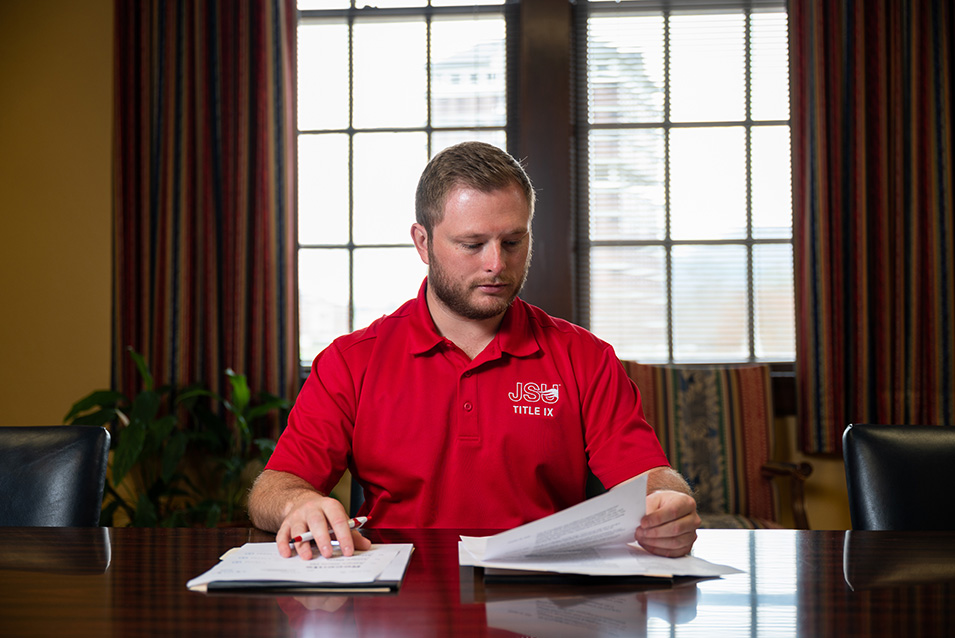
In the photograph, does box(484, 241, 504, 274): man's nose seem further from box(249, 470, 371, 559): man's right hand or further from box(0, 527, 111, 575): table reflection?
box(0, 527, 111, 575): table reflection

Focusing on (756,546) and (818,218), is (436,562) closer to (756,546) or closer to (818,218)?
(756,546)

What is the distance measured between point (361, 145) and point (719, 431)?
1.89 m

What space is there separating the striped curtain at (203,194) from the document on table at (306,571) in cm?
207

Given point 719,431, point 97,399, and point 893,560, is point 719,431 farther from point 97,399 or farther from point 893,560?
point 97,399

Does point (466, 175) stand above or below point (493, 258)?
above

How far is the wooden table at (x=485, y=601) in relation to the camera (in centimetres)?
77

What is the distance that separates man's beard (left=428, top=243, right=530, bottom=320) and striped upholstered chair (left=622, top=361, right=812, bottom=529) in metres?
1.44

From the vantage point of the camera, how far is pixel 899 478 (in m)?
1.39

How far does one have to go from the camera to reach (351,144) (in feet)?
10.7

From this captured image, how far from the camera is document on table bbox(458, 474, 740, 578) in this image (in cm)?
90

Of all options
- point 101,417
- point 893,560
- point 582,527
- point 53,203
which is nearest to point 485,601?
point 582,527

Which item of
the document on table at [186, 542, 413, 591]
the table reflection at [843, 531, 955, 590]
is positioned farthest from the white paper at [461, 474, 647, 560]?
the table reflection at [843, 531, 955, 590]

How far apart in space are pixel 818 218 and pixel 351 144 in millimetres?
1940

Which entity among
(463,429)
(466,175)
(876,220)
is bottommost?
(463,429)
